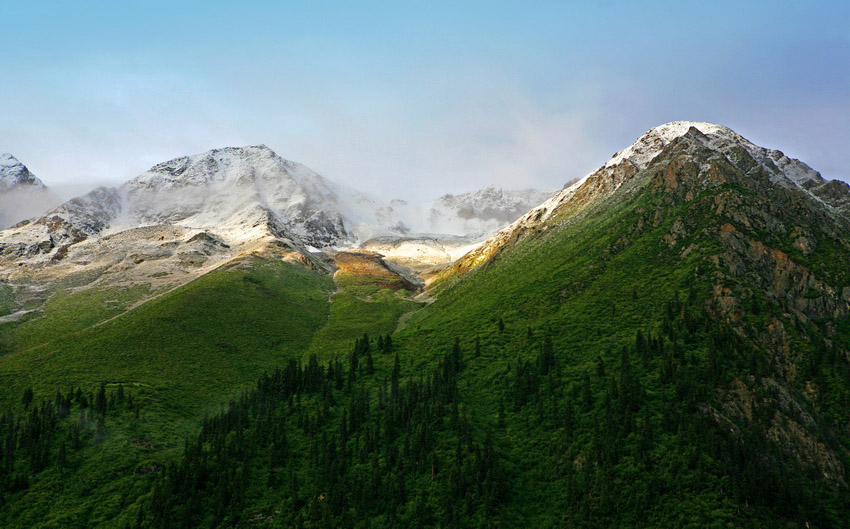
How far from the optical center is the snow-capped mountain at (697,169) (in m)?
127

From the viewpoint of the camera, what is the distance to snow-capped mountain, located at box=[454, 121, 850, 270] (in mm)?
126812

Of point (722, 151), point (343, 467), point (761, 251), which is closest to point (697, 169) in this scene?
point (722, 151)

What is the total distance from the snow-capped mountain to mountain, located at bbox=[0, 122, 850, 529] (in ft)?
48.3

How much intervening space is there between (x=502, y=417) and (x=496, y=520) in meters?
17.0

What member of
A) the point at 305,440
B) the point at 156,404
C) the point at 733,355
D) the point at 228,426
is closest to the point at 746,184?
the point at 733,355

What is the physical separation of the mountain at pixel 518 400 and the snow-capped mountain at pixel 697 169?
48.3 feet

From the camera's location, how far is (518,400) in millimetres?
64500

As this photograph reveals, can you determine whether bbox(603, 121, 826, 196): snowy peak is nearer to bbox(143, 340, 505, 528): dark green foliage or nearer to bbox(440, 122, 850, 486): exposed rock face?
bbox(440, 122, 850, 486): exposed rock face

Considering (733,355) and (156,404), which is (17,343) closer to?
(156,404)

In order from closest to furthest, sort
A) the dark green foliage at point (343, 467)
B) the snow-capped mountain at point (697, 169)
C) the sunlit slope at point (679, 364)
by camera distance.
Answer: the sunlit slope at point (679, 364), the dark green foliage at point (343, 467), the snow-capped mountain at point (697, 169)

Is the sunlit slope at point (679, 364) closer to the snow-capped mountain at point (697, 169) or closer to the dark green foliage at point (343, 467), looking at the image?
the dark green foliage at point (343, 467)

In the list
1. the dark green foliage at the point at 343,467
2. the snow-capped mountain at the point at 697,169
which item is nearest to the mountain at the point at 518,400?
the dark green foliage at the point at 343,467

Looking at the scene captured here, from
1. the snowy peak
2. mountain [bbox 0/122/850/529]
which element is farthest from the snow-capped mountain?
mountain [bbox 0/122/850/529]

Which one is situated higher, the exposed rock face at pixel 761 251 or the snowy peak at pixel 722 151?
the snowy peak at pixel 722 151
